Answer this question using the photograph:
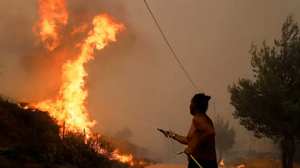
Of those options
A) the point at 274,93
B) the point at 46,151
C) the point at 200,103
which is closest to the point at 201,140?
the point at 200,103

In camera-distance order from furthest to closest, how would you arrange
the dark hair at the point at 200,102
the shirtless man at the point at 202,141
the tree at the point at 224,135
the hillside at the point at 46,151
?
the tree at the point at 224,135
the hillside at the point at 46,151
the dark hair at the point at 200,102
the shirtless man at the point at 202,141

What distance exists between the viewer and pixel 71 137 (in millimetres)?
13320

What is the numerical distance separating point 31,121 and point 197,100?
16.2 meters

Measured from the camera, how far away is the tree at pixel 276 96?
725 inches

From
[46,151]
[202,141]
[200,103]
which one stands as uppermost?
[46,151]

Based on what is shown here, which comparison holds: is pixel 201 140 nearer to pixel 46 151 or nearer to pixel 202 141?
pixel 202 141

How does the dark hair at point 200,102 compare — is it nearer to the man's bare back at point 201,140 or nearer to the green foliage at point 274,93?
the man's bare back at point 201,140

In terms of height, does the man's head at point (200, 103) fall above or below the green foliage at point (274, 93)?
below

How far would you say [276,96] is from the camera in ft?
61.3

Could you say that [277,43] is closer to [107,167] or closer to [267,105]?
[267,105]

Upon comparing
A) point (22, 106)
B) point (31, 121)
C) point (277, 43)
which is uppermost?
point (277, 43)

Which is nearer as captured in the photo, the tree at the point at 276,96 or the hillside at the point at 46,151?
the hillside at the point at 46,151

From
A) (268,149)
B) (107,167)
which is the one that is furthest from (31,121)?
(268,149)

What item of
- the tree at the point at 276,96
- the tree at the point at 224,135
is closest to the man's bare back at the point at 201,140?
the tree at the point at 276,96
